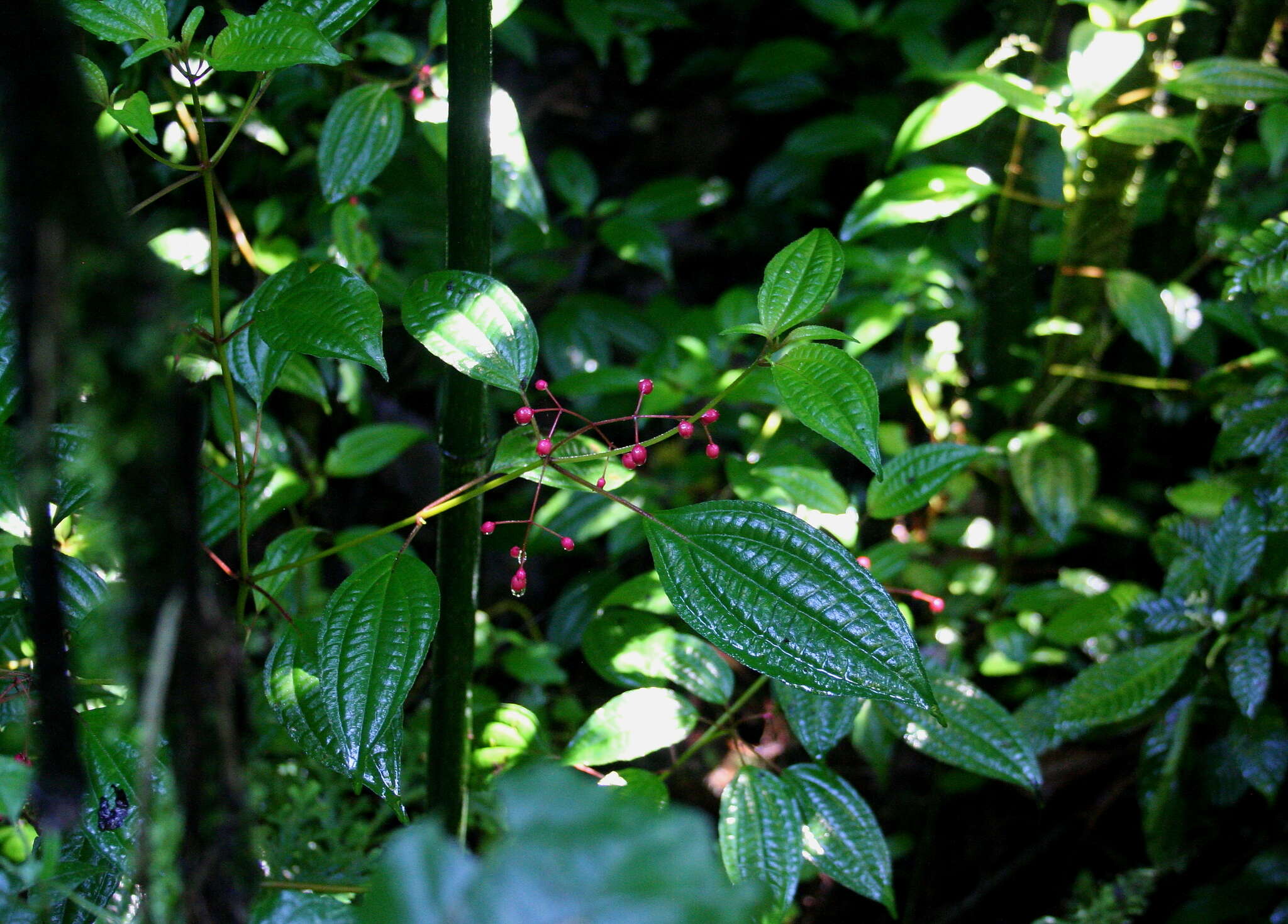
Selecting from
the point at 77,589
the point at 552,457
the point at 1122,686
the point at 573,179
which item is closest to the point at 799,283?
the point at 552,457

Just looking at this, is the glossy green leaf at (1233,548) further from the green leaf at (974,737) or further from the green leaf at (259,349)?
the green leaf at (259,349)

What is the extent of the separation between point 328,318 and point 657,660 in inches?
16.8

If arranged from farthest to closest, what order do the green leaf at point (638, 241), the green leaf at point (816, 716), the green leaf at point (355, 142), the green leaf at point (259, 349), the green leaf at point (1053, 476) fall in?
the green leaf at point (638, 241)
the green leaf at point (1053, 476)
the green leaf at point (355, 142)
the green leaf at point (816, 716)
the green leaf at point (259, 349)

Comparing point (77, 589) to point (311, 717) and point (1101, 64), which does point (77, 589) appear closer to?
point (311, 717)

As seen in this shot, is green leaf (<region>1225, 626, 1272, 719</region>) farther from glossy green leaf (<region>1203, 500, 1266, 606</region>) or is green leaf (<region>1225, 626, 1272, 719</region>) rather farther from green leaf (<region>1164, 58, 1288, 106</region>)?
green leaf (<region>1164, 58, 1288, 106</region>)

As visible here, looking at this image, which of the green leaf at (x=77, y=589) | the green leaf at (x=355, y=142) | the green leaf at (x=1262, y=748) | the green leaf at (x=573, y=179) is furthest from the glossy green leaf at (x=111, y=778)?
the green leaf at (x=573, y=179)

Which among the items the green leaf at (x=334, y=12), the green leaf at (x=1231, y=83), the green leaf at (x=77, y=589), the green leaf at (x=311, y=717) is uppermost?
the green leaf at (x=334, y=12)

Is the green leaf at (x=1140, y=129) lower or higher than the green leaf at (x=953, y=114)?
lower

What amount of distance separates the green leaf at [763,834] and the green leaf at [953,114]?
755 mm

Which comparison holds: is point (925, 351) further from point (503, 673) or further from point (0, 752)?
point (0, 752)

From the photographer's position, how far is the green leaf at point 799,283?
2.07 ft

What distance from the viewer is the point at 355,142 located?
938mm

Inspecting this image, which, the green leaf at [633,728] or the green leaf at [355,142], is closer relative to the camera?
the green leaf at [633,728]

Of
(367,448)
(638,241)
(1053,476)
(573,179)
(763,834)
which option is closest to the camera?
(763,834)
